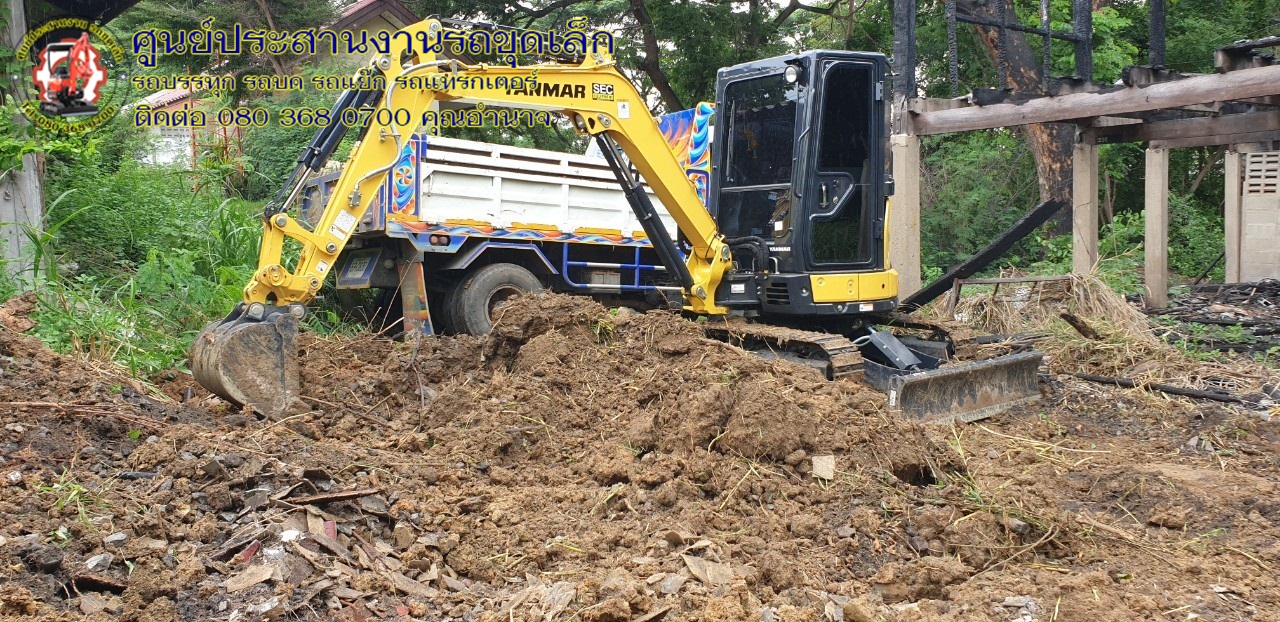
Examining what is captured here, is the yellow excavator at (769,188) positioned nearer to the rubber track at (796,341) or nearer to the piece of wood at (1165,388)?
the rubber track at (796,341)

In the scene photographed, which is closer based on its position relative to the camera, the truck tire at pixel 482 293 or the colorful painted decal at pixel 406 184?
the colorful painted decal at pixel 406 184

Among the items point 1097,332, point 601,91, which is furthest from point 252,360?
point 1097,332

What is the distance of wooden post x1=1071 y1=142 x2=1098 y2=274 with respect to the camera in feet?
35.5

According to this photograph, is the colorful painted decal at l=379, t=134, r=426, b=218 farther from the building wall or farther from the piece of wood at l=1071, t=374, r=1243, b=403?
the building wall

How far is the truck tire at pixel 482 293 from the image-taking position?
29.3 ft

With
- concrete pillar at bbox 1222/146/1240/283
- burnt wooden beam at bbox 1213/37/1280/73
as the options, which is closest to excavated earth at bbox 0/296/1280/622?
burnt wooden beam at bbox 1213/37/1280/73

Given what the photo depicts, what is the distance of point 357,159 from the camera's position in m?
5.95

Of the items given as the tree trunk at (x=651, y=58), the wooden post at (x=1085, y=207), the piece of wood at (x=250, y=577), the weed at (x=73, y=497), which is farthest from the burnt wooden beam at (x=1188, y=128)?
the weed at (x=73, y=497)

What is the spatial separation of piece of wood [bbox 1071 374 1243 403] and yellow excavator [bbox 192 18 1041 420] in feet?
3.09

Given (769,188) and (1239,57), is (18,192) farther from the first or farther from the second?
(1239,57)

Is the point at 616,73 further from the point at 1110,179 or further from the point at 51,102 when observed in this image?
the point at 1110,179

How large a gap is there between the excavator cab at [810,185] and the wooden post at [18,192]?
6011 millimetres

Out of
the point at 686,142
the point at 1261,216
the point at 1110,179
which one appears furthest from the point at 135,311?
the point at 1110,179

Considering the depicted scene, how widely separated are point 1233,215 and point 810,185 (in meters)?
9.22
